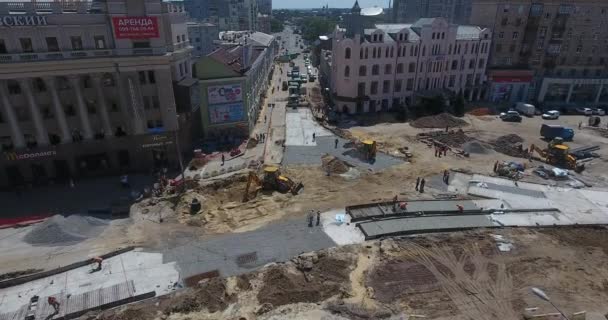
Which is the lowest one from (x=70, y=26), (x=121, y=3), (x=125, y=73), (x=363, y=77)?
(x=363, y=77)

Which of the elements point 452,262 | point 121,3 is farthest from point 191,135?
point 452,262

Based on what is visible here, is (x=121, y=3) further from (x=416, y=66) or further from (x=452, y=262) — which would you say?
(x=416, y=66)

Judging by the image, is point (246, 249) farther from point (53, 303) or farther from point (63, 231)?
point (63, 231)

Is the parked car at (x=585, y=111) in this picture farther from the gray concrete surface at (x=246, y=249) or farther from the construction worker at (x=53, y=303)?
the construction worker at (x=53, y=303)

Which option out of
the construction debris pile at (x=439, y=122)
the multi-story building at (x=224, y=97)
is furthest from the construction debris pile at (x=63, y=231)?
the construction debris pile at (x=439, y=122)

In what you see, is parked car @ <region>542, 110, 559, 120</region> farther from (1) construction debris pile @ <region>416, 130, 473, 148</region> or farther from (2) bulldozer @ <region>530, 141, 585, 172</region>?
(1) construction debris pile @ <region>416, 130, 473, 148</region>

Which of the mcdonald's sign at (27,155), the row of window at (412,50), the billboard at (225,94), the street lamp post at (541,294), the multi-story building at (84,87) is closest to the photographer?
the street lamp post at (541,294)
